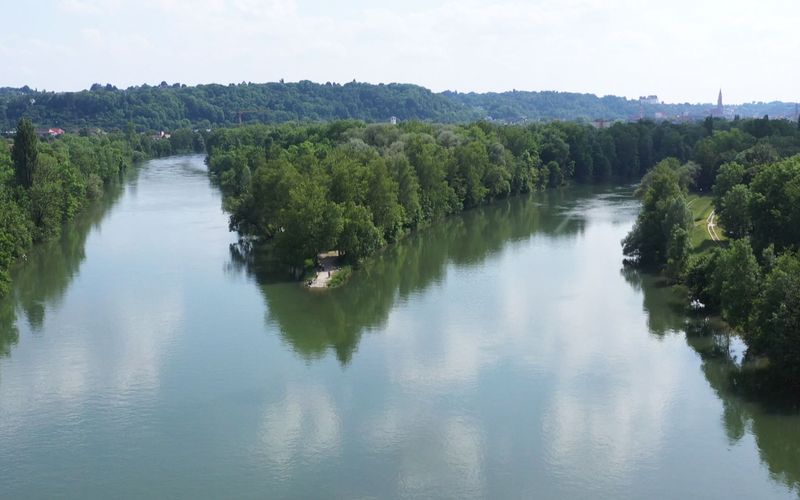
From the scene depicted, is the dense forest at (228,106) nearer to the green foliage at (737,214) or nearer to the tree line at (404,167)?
the tree line at (404,167)

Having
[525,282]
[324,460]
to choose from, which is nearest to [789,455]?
[324,460]

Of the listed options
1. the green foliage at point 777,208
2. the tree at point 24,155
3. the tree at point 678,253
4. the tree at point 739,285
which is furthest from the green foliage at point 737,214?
the tree at point 24,155

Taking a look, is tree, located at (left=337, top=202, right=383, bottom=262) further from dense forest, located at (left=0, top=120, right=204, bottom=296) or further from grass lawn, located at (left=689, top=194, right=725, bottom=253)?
→ grass lawn, located at (left=689, top=194, right=725, bottom=253)

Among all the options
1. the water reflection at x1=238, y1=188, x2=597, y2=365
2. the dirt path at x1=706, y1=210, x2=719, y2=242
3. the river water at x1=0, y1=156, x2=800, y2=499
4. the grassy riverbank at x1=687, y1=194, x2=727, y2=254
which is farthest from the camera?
the dirt path at x1=706, y1=210, x2=719, y2=242

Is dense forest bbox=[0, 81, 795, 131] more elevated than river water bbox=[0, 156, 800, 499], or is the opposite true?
dense forest bbox=[0, 81, 795, 131]

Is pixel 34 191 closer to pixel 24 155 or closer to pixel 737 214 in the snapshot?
pixel 24 155

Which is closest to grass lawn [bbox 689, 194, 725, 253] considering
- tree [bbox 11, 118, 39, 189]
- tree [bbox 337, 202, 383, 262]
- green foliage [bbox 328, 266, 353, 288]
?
tree [bbox 337, 202, 383, 262]

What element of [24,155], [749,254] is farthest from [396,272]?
[24,155]
